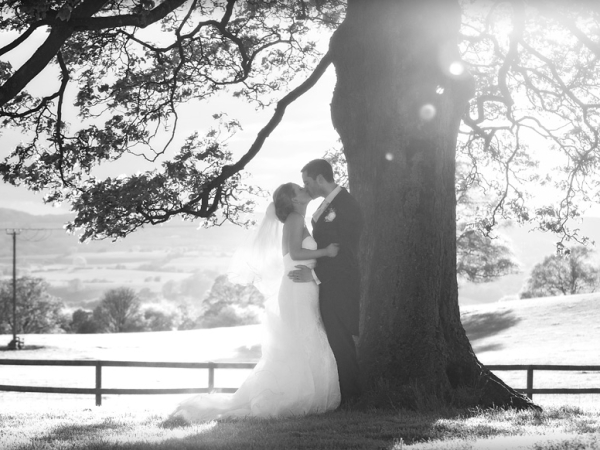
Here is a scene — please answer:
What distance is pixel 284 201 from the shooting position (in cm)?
875

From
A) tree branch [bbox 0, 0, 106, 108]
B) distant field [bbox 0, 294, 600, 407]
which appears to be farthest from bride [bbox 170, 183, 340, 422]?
distant field [bbox 0, 294, 600, 407]

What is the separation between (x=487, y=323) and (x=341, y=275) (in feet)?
141

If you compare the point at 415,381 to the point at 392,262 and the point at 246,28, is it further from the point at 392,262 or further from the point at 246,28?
the point at 246,28

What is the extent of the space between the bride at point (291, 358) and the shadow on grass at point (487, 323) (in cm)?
3704

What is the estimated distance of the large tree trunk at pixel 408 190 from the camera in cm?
940

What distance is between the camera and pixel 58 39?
9375mm

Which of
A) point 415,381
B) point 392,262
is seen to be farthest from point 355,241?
point 415,381

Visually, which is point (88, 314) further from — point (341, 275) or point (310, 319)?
point (341, 275)

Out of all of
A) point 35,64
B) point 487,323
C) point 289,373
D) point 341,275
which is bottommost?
point 487,323

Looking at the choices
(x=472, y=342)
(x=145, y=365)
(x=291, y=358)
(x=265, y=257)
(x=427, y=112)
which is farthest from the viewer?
(x=472, y=342)

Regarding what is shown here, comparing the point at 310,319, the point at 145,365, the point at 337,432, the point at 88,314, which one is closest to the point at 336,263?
the point at 310,319

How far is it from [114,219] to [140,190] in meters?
0.86

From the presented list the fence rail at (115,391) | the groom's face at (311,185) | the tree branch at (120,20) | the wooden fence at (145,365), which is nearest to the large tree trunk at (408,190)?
the groom's face at (311,185)

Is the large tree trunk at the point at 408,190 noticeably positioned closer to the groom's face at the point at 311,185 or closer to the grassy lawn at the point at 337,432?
the grassy lawn at the point at 337,432
